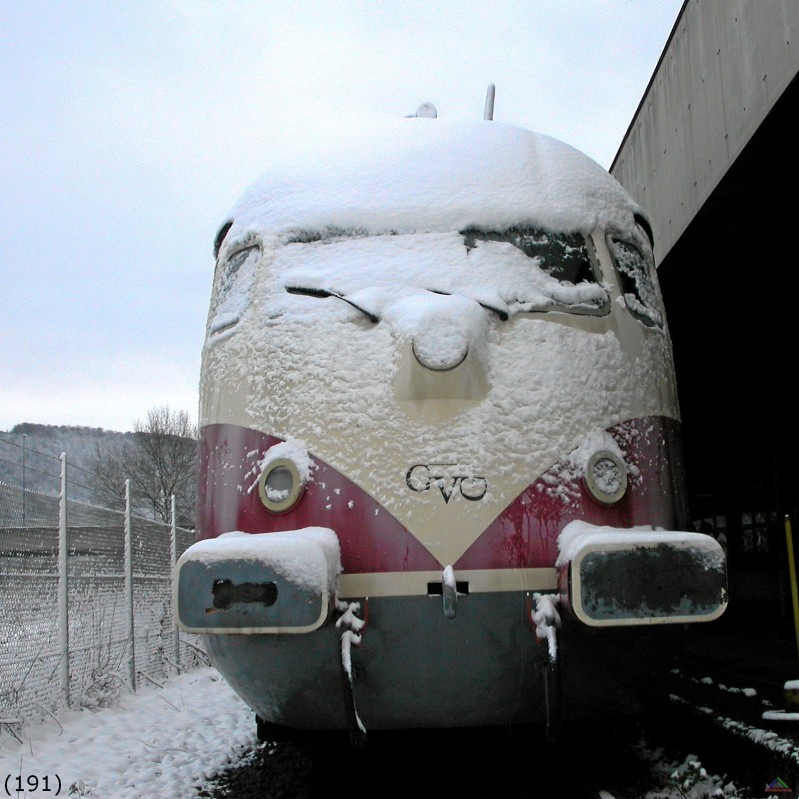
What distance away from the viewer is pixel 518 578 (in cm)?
347

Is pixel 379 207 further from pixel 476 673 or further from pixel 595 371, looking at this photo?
pixel 476 673

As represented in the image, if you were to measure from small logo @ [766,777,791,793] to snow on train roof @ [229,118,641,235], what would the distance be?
256cm

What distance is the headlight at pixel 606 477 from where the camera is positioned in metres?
3.62

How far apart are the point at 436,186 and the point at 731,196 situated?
4.23m

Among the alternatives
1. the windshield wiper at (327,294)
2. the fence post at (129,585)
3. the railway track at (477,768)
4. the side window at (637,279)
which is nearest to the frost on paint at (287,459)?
the windshield wiper at (327,294)

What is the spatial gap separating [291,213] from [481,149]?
3.12ft

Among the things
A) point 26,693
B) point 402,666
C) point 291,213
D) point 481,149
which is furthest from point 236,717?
point 481,149

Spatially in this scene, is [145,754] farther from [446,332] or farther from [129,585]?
[446,332]

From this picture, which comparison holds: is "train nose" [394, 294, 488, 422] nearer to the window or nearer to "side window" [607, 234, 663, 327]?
the window

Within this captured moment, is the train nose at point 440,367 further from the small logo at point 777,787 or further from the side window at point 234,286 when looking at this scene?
the small logo at point 777,787

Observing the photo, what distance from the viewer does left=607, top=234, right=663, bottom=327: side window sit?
421 centimetres

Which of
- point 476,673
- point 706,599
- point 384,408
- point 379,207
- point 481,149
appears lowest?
point 476,673

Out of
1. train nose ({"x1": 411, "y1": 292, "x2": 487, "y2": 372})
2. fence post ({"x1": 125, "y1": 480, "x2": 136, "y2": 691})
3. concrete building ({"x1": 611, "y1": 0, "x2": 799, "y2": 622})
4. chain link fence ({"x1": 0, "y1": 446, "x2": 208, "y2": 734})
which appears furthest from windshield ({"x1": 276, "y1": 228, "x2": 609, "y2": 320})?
fence post ({"x1": 125, "y1": 480, "x2": 136, "y2": 691})

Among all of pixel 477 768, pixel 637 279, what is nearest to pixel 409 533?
pixel 637 279
